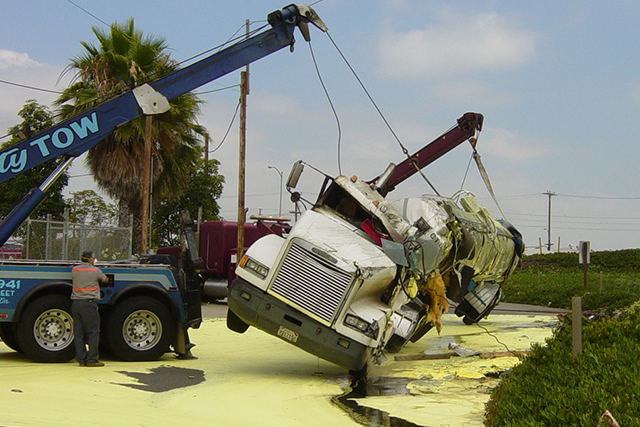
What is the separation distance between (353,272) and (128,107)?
211 inches

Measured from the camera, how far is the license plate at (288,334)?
10.7m

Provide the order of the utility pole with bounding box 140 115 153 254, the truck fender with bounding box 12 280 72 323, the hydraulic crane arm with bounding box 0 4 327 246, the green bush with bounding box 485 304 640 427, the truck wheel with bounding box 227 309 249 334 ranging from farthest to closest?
the utility pole with bounding box 140 115 153 254 → the hydraulic crane arm with bounding box 0 4 327 246 → the truck wheel with bounding box 227 309 249 334 → the truck fender with bounding box 12 280 72 323 → the green bush with bounding box 485 304 640 427

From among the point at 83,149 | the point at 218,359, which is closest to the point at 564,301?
the point at 218,359

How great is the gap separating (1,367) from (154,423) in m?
4.74

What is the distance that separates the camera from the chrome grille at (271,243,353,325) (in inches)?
416

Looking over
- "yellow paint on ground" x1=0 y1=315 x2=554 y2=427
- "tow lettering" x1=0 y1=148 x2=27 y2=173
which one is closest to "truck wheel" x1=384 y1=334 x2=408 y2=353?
"yellow paint on ground" x1=0 y1=315 x2=554 y2=427

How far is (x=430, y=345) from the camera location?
54.1 feet

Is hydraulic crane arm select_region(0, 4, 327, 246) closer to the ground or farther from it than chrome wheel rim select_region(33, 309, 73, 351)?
farther from it

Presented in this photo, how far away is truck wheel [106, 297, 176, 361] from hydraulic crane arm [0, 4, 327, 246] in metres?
2.22

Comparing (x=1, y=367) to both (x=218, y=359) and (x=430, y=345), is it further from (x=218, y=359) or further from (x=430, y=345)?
(x=430, y=345)

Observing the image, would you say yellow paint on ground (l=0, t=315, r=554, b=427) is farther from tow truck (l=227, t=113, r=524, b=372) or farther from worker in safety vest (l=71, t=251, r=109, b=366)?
tow truck (l=227, t=113, r=524, b=372)

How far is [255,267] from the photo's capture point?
438 inches

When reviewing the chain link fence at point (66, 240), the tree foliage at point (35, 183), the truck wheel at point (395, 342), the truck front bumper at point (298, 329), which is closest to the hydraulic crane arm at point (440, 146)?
the chain link fence at point (66, 240)

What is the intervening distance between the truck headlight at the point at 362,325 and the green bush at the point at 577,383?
2120 mm
